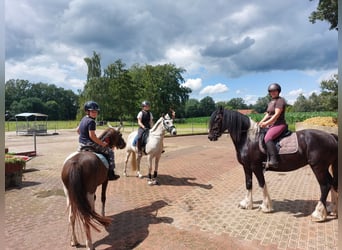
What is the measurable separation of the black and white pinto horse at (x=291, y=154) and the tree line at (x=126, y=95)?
1.05 metres

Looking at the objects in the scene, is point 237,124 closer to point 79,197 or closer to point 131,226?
point 131,226

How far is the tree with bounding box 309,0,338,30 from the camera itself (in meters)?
14.4

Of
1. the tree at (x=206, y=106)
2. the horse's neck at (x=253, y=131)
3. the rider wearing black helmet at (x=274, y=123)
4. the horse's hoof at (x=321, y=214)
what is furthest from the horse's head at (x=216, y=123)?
the tree at (x=206, y=106)

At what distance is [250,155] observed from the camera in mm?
4801

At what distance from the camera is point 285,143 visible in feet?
14.6

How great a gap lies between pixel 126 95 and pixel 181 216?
3670 cm

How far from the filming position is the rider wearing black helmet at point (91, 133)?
4020 millimetres

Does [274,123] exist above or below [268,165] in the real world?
above

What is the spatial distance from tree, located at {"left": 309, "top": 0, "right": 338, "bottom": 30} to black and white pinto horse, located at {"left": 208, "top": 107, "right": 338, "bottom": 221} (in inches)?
570

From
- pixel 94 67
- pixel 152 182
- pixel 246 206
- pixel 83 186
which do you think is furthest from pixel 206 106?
pixel 83 186

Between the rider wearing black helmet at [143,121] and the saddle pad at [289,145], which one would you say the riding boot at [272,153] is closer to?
the saddle pad at [289,145]

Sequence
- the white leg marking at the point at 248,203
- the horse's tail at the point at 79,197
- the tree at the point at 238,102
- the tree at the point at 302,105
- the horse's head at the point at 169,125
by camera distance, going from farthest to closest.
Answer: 1. the tree at the point at 238,102
2. the tree at the point at 302,105
3. the horse's head at the point at 169,125
4. the white leg marking at the point at 248,203
5. the horse's tail at the point at 79,197

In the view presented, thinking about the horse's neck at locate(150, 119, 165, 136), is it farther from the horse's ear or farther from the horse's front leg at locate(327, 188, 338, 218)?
the horse's front leg at locate(327, 188, 338, 218)

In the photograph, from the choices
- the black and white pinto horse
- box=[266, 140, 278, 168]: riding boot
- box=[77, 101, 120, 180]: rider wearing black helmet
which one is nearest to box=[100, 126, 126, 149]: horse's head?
box=[77, 101, 120, 180]: rider wearing black helmet
